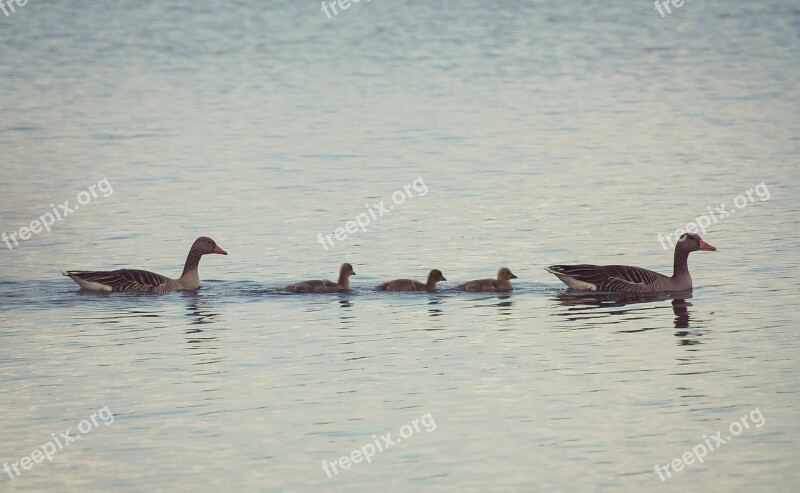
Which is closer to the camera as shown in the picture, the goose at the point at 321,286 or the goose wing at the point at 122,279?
the goose at the point at 321,286

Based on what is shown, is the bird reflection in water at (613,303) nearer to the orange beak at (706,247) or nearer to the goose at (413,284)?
the orange beak at (706,247)

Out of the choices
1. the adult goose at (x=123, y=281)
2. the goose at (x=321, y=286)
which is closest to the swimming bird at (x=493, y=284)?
the goose at (x=321, y=286)

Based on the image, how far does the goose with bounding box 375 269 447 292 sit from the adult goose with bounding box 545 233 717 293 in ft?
5.05

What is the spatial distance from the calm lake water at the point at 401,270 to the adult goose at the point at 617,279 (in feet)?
1.13

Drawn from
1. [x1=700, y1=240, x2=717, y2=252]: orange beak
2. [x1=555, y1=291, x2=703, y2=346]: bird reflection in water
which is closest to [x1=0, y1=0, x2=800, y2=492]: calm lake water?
[x1=555, y1=291, x2=703, y2=346]: bird reflection in water

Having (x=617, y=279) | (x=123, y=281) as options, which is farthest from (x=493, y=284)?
(x=123, y=281)

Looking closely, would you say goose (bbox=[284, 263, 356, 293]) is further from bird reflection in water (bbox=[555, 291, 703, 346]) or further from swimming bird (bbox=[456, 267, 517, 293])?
bird reflection in water (bbox=[555, 291, 703, 346])

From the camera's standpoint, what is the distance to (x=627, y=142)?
1329 inches

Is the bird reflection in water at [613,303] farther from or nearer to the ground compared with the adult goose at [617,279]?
nearer to the ground

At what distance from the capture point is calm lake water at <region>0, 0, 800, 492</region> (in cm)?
1329

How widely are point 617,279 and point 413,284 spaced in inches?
111

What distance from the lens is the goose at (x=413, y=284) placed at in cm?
2000

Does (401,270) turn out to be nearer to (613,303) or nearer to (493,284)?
(493,284)

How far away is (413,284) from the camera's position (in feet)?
65.5
